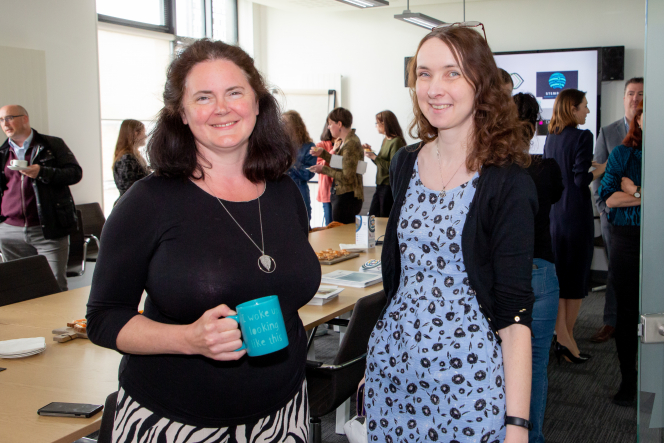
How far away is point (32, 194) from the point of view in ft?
13.3

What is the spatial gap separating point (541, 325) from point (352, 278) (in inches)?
37.2

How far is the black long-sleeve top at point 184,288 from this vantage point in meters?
1.24

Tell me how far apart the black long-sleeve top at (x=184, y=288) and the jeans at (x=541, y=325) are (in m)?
1.14

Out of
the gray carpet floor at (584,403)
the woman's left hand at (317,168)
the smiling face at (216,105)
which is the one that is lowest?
the gray carpet floor at (584,403)

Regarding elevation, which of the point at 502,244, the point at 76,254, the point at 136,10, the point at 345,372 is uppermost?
the point at 136,10

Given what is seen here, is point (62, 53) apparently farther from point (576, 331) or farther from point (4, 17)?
point (576, 331)

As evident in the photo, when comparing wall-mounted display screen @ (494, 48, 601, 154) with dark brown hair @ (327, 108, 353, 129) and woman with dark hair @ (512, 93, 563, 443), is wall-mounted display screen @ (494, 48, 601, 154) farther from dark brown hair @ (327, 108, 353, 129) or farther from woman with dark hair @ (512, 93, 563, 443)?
woman with dark hair @ (512, 93, 563, 443)

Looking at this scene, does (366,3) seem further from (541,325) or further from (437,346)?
(437,346)

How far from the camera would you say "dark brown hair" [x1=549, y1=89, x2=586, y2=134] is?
374 centimetres

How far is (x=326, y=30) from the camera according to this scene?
8609mm

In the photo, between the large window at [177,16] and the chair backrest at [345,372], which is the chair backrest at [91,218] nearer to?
the large window at [177,16]

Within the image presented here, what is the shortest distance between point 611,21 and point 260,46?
4701 mm

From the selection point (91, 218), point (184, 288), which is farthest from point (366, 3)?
point (184, 288)

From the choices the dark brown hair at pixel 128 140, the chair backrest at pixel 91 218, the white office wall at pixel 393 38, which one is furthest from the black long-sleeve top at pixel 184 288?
the white office wall at pixel 393 38
